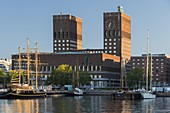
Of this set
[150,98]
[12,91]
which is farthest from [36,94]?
[150,98]

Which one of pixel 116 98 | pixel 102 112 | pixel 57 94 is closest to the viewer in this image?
pixel 102 112

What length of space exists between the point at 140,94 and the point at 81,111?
203ft

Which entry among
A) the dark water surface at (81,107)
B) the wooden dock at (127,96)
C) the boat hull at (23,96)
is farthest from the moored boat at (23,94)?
the dark water surface at (81,107)

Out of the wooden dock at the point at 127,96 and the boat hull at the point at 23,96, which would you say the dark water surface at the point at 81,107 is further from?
the boat hull at the point at 23,96

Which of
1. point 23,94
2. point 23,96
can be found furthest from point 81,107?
point 23,94

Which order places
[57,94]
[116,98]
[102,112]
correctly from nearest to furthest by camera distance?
[102,112]
[116,98]
[57,94]

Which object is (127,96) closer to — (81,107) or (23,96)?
(23,96)

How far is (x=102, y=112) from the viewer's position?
91.7m

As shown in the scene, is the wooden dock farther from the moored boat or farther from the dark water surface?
the dark water surface

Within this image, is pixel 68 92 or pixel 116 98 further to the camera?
pixel 68 92

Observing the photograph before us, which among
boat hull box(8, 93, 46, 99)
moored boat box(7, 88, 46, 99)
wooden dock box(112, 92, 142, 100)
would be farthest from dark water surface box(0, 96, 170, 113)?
moored boat box(7, 88, 46, 99)

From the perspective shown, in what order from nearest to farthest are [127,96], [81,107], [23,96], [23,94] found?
[81,107] < [127,96] < [23,96] < [23,94]

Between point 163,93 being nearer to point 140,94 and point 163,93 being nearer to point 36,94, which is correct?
point 140,94

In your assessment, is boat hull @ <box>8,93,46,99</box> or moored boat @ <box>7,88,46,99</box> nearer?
boat hull @ <box>8,93,46,99</box>
